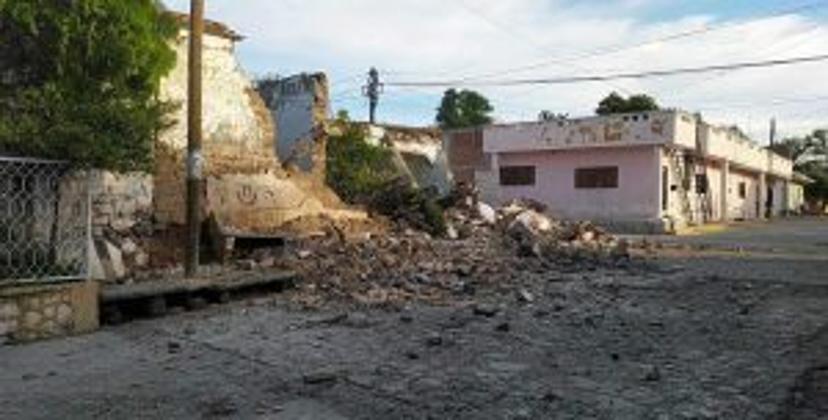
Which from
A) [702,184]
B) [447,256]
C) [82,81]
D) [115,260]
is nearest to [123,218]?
[115,260]

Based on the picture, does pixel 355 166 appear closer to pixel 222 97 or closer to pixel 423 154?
pixel 222 97

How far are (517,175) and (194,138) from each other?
2554 cm

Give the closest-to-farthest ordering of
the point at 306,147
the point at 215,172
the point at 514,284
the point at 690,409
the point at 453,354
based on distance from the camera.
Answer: the point at 690,409 → the point at 453,354 → the point at 514,284 → the point at 215,172 → the point at 306,147

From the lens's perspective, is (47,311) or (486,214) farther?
(486,214)

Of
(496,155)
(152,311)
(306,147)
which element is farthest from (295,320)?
(496,155)

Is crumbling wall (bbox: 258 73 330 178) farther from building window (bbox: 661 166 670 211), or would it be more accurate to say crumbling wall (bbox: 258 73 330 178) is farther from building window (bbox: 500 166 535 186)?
building window (bbox: 500 166 535 186)

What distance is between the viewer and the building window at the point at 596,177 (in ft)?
109

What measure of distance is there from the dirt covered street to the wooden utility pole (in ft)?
3.35

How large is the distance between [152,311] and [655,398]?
6438 mm

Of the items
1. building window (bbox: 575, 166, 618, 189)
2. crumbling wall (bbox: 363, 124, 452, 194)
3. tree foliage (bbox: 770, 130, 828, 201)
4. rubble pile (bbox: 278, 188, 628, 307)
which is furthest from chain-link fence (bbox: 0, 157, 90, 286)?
tree foliage (bbox: 770, 130, 828, 201)

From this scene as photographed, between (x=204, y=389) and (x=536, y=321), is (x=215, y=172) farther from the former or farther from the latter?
(x=204, y=389)

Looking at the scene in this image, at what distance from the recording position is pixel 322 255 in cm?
1464

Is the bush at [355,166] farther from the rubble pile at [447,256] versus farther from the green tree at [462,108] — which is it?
the green tree at [462,108]

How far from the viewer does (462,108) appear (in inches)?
2437
